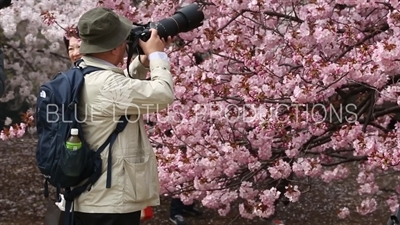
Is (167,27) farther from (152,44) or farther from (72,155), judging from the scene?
(72,155)

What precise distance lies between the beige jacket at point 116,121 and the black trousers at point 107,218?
0.02 metres

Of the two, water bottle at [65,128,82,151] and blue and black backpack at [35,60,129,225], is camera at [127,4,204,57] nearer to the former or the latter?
blue and black backpack at [35,60,129,225]

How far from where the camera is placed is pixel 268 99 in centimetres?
375

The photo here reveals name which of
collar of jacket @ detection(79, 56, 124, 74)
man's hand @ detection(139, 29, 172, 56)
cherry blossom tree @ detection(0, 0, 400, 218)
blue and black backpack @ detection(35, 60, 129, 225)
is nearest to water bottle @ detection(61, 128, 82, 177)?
blue and black backpack @ detection(35, 60, 129, 225)

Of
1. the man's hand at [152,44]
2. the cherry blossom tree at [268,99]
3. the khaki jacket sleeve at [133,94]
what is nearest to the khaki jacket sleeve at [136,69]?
the man's hand at [152,44]

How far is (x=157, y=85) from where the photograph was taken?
7.39ft

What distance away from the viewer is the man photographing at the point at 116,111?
2.25 meters

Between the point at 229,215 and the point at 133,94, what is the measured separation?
3787 millimetres

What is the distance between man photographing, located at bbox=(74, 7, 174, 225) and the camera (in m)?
2.25

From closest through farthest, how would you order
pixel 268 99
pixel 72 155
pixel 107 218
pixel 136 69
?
pixel 72 155
pixel 107 218
pixel 136 69
pixel 268 99

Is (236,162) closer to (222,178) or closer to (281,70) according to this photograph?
(222,178)

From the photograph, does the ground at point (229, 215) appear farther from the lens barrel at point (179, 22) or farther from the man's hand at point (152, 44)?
the man's hand at point (152, 44)

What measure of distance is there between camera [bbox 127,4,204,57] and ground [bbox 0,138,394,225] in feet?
8.86

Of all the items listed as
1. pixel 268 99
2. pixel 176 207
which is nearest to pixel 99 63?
pixel 268 99
